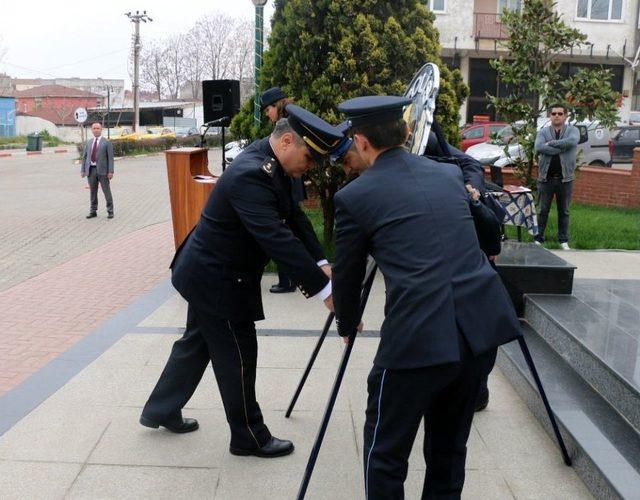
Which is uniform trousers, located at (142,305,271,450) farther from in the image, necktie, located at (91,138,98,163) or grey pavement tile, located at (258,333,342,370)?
necktie, located at (91,138,98,163)

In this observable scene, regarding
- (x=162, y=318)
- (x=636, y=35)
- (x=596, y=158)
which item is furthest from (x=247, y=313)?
(x=636, y=35)

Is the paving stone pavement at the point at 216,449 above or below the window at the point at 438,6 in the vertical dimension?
below

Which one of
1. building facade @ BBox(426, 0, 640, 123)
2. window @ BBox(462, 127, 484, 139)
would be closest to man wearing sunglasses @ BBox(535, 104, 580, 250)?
window @ BBox(462, 127, 484, 139)

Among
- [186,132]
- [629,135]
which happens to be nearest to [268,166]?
[629,135]

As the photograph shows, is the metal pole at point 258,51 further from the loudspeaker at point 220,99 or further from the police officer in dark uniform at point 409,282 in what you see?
the police officer in dark uniform at point 409,282

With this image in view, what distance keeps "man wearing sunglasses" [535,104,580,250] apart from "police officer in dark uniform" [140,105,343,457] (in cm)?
655

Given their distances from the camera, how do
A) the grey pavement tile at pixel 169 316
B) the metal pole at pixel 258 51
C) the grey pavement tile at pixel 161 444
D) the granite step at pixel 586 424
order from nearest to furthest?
the granite step at pixel 586 424, the grey pavement tile at pixel 161 444, the grey pavement tile at pixel 169 316, the metal pole at pixel 258 51

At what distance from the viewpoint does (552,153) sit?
9.60 meters

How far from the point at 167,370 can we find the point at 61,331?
8.53ft

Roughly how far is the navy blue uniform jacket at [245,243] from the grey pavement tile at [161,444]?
824 mm

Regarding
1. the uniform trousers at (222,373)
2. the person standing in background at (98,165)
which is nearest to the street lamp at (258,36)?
the uniform trousers at (222,373)

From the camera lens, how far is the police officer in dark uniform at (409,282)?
2.55 metres

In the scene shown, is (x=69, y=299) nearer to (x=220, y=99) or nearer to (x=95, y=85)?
(x=220, y=99)

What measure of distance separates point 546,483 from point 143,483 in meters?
1.99
